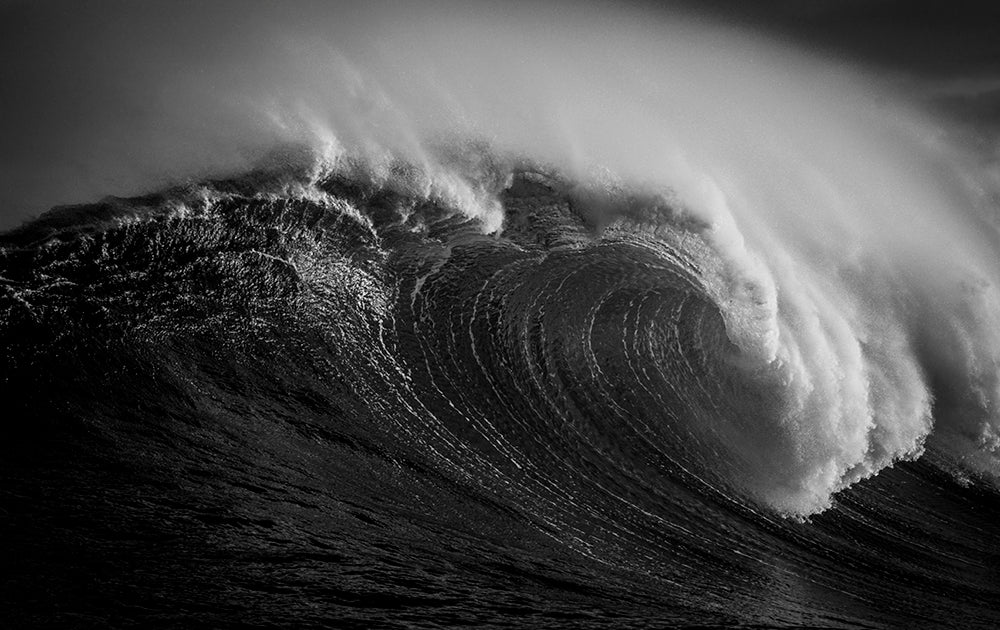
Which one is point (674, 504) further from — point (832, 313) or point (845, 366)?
point (832, 313)

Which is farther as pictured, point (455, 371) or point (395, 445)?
point (455, 371)

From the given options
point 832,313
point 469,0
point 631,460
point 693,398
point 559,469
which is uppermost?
point 469,0

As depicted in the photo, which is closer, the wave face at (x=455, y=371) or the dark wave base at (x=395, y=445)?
the dark wave base at (x=395, y=445)

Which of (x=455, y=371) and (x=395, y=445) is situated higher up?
(x=455, y=371)

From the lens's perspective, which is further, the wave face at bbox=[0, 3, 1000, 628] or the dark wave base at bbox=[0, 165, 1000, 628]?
the wave face at bbox=[0, 3, 1000, 628]

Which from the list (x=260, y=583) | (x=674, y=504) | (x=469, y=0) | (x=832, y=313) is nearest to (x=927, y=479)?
(x=832, y=313)
